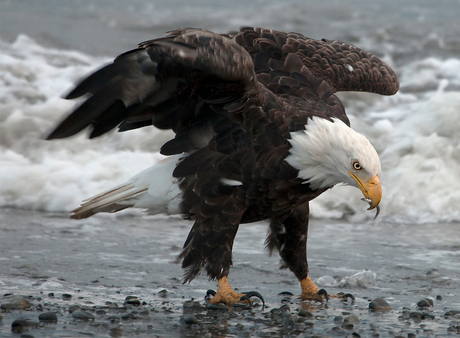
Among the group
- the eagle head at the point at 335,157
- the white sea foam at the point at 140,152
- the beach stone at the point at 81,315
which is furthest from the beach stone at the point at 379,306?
the white sea foam at the point at 140,152

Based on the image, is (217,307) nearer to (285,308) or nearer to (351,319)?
(285,308)

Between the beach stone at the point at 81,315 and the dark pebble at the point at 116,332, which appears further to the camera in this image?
the beach stone at the point at 81,315

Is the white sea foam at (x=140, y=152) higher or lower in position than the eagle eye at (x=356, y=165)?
higher

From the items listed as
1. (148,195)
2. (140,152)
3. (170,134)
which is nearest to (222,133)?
(148,195)

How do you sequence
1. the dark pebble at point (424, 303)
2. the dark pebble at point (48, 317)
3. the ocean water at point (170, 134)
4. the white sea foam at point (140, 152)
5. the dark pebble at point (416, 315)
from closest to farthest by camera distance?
the dark pebble at point (48, 317) < the dark pebble at point (416, 315) < the dark pebble at point (424, 303) < the white sea foam at point (140, 152) < the ocean water at point (170, 134)

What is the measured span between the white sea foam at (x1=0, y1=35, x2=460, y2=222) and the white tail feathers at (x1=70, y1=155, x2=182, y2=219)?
115 centimetres

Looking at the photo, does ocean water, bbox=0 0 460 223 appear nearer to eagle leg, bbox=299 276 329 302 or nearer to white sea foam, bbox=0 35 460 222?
white sea foam, bbox=0 35 460 222

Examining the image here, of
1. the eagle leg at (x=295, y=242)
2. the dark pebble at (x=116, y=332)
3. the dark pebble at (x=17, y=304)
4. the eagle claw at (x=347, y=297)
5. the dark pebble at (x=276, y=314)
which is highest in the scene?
the eagle leg at (x=295, y=242)

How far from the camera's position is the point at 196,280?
15.9 ft

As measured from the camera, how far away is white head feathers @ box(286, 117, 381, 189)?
382cm

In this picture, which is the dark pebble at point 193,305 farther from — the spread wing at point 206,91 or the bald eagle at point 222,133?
the spread wing at point 206,91

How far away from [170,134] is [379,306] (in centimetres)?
511

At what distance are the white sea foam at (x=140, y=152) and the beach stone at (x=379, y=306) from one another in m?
2.63

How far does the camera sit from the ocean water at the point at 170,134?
279 inches
